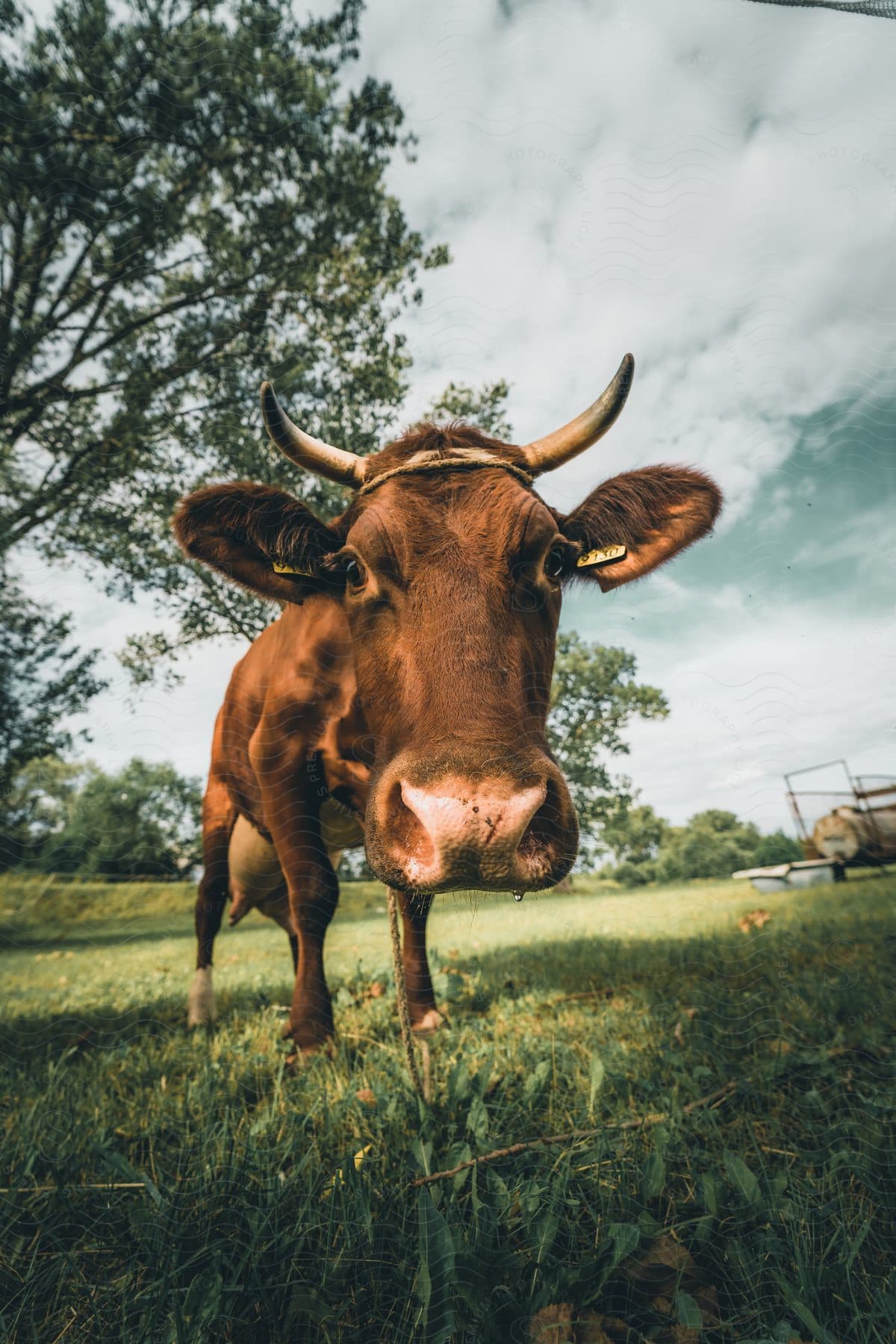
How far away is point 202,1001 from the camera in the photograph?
4293 mm

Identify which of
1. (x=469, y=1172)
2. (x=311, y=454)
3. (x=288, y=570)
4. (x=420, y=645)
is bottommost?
(x=469, y=1172)

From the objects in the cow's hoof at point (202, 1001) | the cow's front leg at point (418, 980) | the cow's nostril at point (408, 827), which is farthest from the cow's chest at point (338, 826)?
the cow's nostril at point (408, 827)

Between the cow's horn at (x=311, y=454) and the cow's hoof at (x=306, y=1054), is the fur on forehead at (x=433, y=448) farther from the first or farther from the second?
the cow's hoof at (x=306, y=1054)

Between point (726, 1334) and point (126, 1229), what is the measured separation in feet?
4.46

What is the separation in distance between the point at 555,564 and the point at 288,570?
1.15 meters

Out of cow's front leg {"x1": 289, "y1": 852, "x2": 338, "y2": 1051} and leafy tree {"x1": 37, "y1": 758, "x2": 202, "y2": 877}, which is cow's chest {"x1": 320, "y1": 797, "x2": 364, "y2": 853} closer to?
cow's front leg {"x1": 289, "y1": 852, "x2": 338, "y2": 1051}

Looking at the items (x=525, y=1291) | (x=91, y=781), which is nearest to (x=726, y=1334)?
(x=525, y=1291)

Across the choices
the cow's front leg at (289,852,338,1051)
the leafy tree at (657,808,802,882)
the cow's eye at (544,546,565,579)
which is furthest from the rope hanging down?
the cow's eye at (544,546,565,579)

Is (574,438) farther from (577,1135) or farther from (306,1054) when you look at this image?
(306,1054)

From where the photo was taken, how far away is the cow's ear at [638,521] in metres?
2.96

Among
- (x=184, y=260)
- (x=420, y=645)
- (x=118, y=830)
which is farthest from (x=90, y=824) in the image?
(x=184, y=260)

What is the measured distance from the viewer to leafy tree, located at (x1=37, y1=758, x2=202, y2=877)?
248cm

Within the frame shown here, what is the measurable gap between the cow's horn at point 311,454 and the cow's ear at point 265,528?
0.58 ft

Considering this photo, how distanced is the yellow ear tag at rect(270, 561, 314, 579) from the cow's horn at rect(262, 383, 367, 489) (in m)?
0.42
